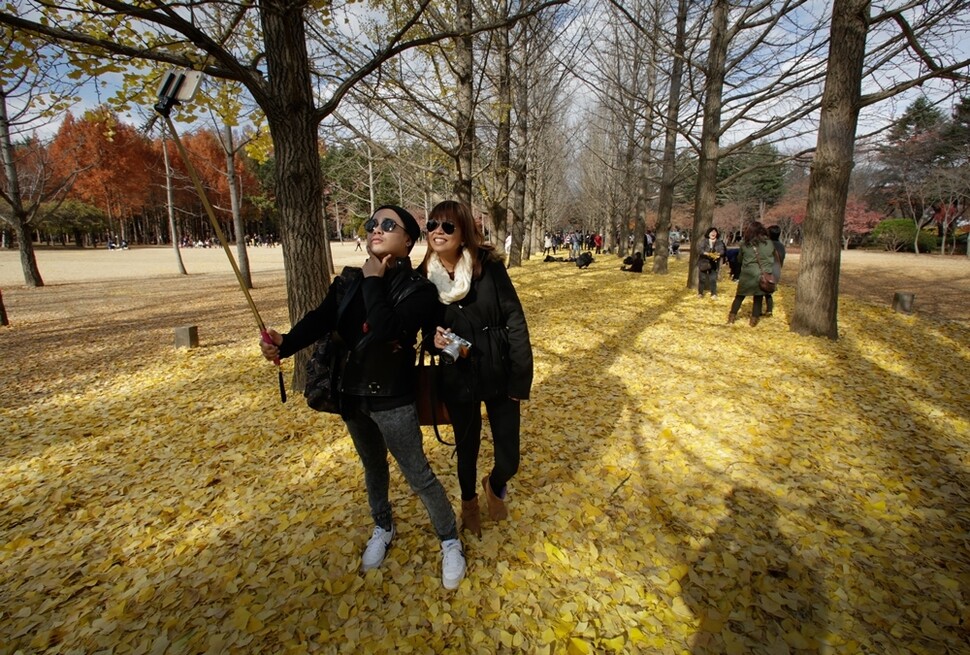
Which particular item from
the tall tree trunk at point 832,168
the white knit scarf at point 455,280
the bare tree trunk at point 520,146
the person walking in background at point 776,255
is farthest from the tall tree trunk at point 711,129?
the white knit scarf at point 455,280

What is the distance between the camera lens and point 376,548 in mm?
2490

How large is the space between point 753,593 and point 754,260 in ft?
21.3

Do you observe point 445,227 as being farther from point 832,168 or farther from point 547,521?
point 832,168

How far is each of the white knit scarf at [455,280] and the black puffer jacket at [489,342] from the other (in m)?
0.08

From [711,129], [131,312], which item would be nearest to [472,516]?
[131,312]

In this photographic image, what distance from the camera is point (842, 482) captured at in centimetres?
312

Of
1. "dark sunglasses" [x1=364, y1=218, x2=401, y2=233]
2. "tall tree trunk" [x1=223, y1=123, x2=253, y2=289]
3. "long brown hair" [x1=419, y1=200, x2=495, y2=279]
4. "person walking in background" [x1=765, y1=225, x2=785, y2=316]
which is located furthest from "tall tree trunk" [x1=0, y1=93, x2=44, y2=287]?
"person walking in background" [x1=765, y1=225, x2=785, y2=316]

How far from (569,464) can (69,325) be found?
11.0 meters

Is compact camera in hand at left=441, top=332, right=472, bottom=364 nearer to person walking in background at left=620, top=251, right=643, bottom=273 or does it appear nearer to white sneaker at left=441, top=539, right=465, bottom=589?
white sneaker at left=441, top=539, right=465, bottom=589

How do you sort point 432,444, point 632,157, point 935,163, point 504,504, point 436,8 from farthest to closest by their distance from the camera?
1. point 935,163
2. point 632,157
3. point 436,8
4. point 432,444
5. point 504,504

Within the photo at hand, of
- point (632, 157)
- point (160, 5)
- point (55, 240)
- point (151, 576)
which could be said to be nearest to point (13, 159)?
point (160, 5)

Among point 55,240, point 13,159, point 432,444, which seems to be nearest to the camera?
point 432,444

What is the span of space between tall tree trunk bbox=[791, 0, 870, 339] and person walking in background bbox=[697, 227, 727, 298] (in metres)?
3.50

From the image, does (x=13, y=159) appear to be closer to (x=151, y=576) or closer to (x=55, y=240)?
(x=151, y=576)
